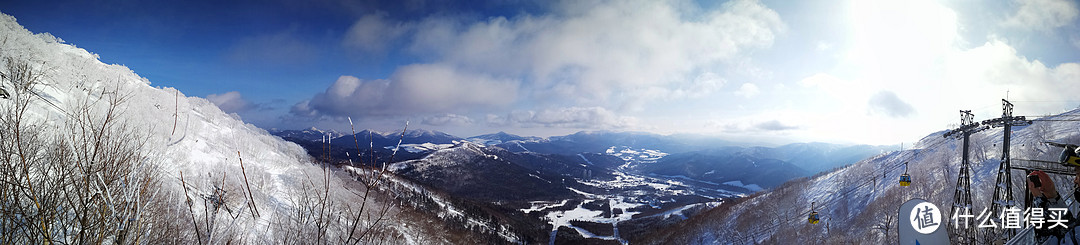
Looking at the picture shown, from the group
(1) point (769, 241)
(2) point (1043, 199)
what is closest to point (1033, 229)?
(2) point (1043, 199)

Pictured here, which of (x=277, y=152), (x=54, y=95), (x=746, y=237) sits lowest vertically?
(x=746, y=237)

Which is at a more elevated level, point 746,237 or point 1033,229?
point 1033,229

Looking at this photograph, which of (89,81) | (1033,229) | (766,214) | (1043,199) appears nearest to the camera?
(1043,199)

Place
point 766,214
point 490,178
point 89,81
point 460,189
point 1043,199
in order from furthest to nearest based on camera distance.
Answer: point 490,178 < point 460,189 < point 766,214 < point 89,81 < point 1043,199

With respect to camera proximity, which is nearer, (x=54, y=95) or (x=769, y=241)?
(x=54, y=95)

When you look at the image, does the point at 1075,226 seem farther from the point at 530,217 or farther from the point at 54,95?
the point at 530,217

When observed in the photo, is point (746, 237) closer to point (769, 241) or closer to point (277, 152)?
point (769, 241)

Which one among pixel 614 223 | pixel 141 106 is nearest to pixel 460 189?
pixel 614 223
